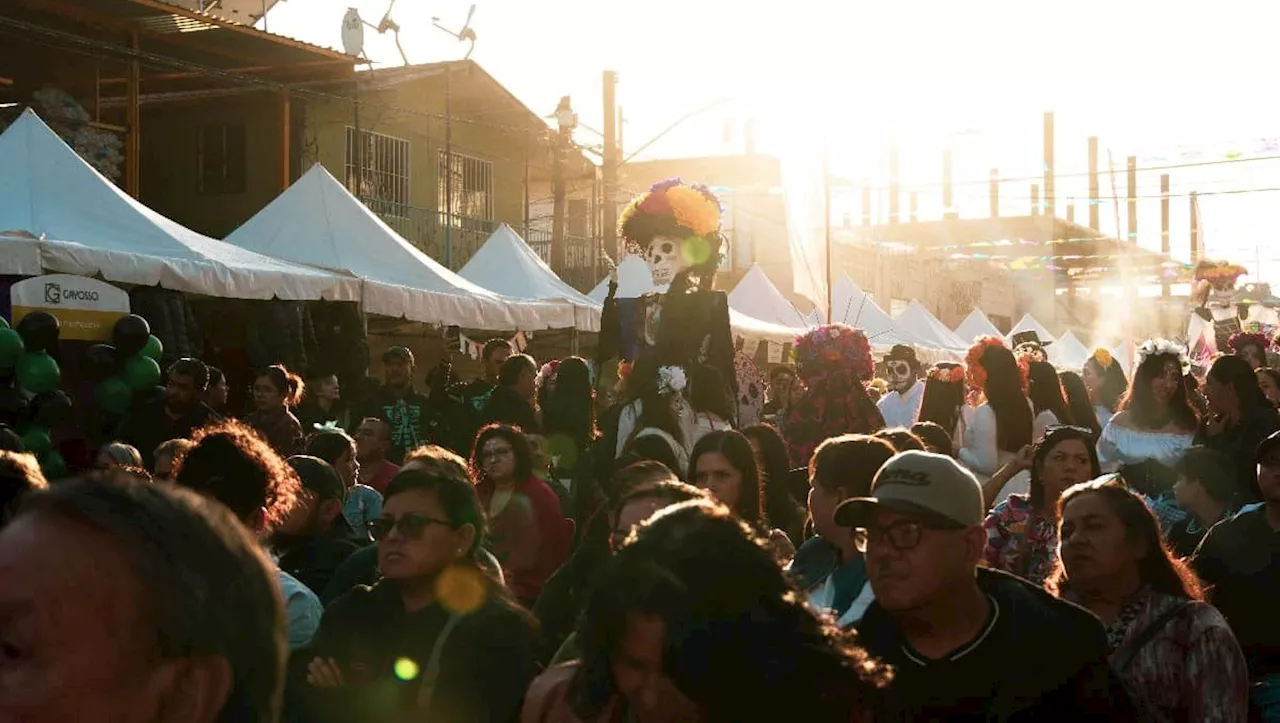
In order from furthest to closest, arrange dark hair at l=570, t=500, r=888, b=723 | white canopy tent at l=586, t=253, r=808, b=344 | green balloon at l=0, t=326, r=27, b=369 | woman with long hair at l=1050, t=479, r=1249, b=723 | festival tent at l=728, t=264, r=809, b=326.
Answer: festival tent at l=728, t=264, r=809, b=326, white canopy tent at l=586, t=253, r=808, b=344, green balloon at l=0, t=326, r=27, b=369, woman with long hair at l=1050, t=479, r=1249, b=723, dark hair at l=570, t=500, r=888, b=723

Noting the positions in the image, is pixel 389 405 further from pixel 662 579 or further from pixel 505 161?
pixel 505 161

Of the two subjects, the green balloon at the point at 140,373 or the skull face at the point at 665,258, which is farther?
the green balloon at the point at 140,373

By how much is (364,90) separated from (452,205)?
141 inches

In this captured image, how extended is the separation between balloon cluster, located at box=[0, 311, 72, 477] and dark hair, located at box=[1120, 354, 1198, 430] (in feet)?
20.9

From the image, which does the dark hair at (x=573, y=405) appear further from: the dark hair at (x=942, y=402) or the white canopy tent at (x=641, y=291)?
the white canopy tent at (x=641, y=291)

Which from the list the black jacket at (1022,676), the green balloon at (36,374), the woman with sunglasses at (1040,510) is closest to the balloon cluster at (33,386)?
the green balloon at (36,374)

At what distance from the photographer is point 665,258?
8609mm

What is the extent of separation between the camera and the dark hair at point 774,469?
719cm

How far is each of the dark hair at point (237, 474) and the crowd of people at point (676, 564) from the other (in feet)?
0.04

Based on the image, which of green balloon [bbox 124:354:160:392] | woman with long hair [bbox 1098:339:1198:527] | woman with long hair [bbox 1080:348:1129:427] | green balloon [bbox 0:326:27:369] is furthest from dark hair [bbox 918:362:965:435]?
green balloon [bbox 0:326:27:369]

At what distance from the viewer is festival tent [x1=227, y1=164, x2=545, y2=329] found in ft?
47.4

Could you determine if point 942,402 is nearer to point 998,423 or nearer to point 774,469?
point 998,423

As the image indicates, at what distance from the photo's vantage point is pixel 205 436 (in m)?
5.13

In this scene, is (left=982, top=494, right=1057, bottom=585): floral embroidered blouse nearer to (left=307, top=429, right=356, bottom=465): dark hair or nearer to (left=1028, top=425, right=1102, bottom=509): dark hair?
(left=1028, top=425, right=1102, bottom=509): dark hair
